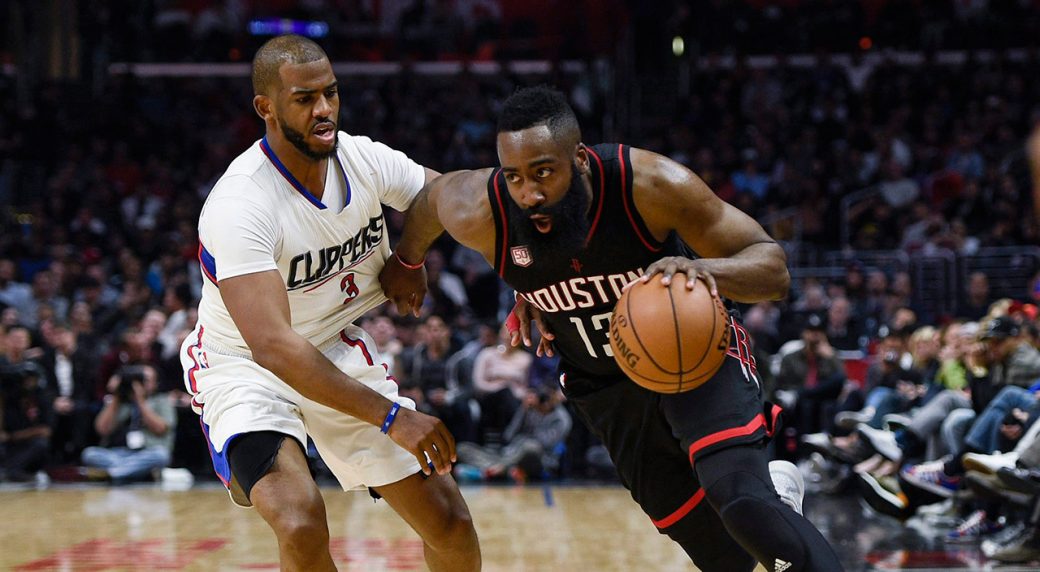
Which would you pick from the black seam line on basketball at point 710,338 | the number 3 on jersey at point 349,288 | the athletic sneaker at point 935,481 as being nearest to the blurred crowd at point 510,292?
the athletic sneaker at point 935,481

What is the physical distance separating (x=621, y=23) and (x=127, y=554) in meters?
13.8

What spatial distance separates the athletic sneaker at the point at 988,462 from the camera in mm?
6867

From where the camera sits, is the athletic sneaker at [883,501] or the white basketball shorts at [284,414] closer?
the white basketball shorts at [284,414]

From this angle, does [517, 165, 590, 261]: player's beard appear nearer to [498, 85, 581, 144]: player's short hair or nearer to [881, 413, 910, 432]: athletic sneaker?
→ [498, 85, 581, 144]: player's short hair

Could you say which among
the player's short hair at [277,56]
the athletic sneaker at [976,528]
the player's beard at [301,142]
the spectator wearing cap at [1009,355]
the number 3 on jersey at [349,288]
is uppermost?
the player's short hair at [277,56]

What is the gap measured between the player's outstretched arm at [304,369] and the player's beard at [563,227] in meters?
0.65

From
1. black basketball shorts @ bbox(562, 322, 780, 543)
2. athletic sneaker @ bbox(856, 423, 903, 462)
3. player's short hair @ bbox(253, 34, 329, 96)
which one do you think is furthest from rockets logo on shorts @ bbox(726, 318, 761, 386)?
athletic sneaker @ bbox(856, 423, 903, 462)

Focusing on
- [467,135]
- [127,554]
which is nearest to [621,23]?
[467,135]

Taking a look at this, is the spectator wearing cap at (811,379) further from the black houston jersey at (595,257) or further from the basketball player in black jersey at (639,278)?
the black houston jersey at (595,257)

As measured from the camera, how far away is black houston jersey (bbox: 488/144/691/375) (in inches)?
148

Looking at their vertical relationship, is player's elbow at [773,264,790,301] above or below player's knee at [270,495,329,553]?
above

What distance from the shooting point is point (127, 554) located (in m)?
6.74

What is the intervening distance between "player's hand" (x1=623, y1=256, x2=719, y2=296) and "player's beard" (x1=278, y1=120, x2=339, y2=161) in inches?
48.2

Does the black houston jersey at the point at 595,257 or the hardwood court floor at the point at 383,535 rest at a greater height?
the black houston jersey at the point at 595,257
